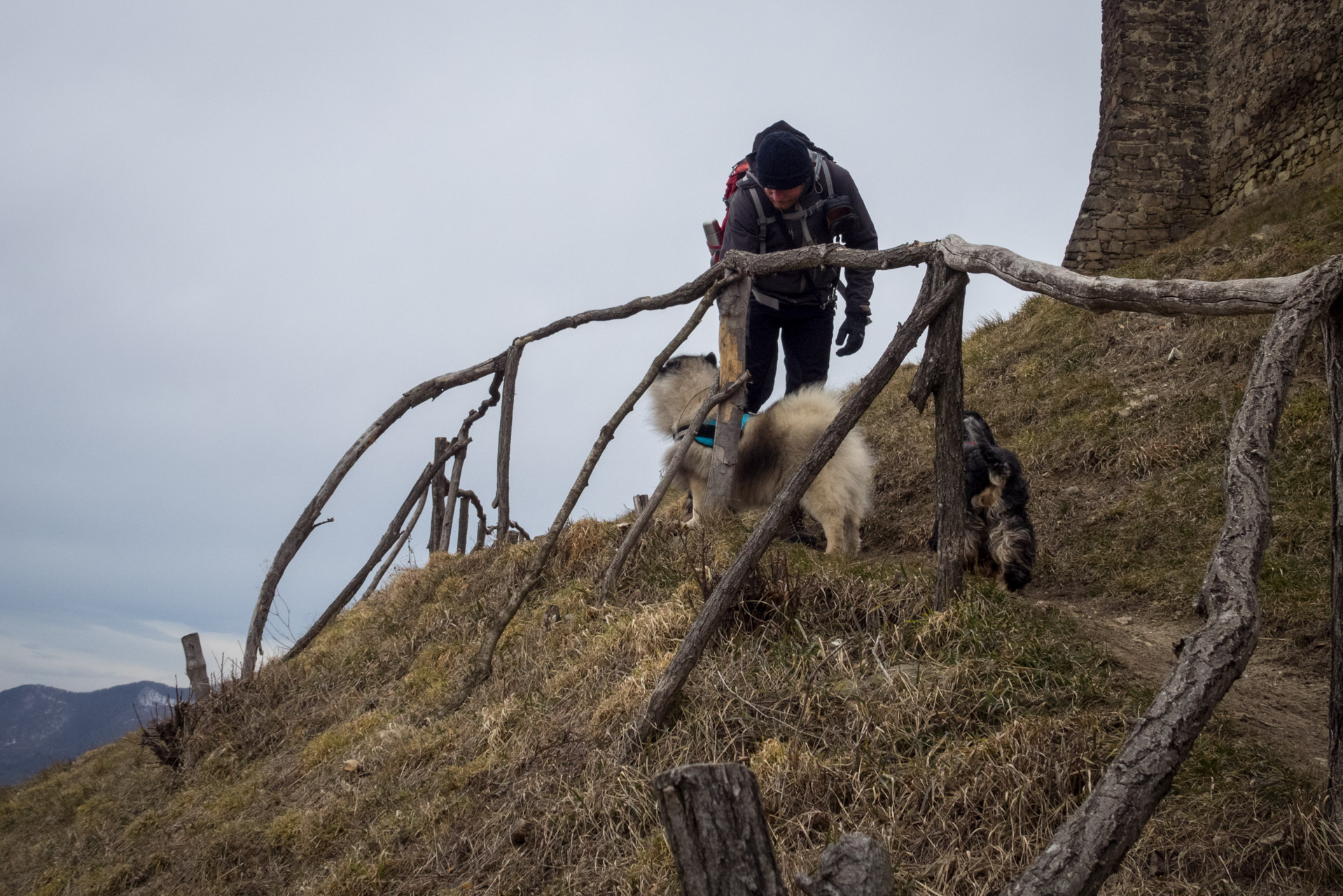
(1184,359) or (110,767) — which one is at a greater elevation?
(1184,359)

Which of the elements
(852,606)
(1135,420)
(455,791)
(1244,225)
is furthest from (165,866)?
(1244,225)

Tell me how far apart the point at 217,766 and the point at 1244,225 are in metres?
11.9

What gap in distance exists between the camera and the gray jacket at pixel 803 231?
244 inches

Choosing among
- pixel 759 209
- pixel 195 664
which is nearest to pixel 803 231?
pixel 759 209

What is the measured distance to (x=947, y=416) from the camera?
14.4 ft

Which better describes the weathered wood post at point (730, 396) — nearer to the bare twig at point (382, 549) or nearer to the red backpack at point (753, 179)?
the red backpack at point (753, 179)

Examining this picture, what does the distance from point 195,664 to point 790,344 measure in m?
5.66

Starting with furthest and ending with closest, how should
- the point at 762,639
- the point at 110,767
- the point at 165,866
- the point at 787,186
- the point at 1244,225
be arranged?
the point at 1244,225 → the point at 110,767 → the point at 787,186 → the point at 165,866 → the point at 762,639

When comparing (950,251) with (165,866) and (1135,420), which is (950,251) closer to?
(1135,420)

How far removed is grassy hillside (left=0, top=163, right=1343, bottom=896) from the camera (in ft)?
10.2

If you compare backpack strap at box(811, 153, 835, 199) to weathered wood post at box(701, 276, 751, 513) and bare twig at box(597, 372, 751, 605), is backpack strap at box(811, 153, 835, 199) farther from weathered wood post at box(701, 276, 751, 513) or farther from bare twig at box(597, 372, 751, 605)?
bare twig at box(597, 372, 751, 605)

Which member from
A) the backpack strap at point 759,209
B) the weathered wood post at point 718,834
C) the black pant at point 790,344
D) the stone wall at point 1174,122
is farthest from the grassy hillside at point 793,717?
the stone wall at point 1174,122

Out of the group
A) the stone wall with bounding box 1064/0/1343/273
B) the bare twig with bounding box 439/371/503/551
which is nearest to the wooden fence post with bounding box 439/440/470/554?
the bare twig with bounding box 439/371/503/551

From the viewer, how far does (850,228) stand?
20.5 feet
